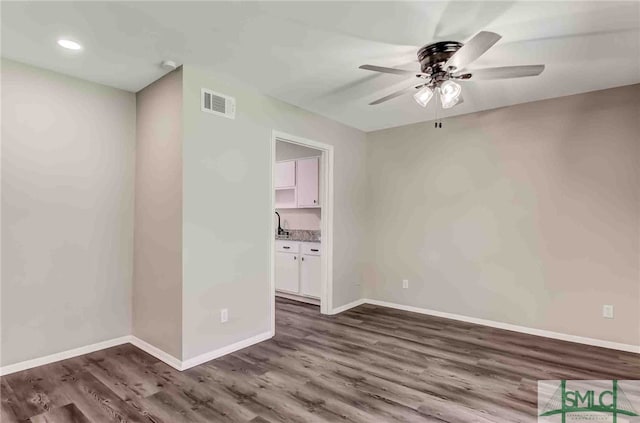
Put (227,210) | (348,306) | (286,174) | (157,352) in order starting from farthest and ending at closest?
(286,174) < (348,306) < (227,210) < (157,352)

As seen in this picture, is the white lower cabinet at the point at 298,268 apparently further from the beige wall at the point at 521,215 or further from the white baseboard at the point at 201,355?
the white baseboard at the point at 201,355

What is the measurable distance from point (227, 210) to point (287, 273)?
226cm

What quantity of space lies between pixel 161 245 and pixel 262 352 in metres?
1.34

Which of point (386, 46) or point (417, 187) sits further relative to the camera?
point (417, 187)

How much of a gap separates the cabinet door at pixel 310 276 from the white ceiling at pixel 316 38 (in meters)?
2.42

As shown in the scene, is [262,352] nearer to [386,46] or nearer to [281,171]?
[386,46]

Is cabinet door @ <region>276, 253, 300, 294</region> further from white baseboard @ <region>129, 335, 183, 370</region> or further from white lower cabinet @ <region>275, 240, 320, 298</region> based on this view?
white baseboard @ <region>129, 335, 183, 370</region>

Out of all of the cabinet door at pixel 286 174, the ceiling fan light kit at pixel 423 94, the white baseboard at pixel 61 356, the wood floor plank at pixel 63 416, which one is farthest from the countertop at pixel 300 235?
the wood floor plank at pixel 63 416

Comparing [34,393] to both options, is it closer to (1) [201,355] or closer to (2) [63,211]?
(1) [201,355]

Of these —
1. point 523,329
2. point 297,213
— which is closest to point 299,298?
point 297,213

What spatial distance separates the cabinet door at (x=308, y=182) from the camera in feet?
16.9

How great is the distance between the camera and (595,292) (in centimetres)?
335

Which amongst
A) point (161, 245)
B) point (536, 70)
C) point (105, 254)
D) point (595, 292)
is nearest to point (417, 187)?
point (595, 292)

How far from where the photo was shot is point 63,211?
297 cm
